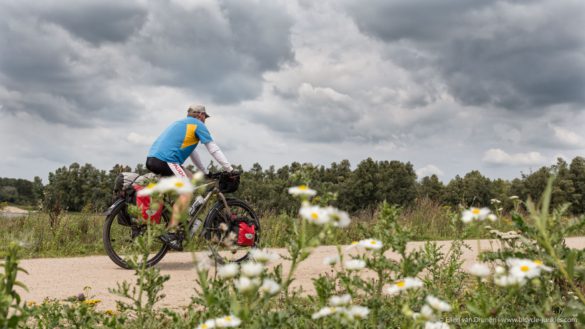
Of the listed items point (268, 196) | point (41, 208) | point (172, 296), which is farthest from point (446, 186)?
point (172, 296)

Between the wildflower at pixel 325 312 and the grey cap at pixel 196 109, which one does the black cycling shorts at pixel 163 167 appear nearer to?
the grey cap at pixel 196 109

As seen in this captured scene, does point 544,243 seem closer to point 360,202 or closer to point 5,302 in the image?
point 5,302

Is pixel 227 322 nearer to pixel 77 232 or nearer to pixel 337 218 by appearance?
pixel 337 218

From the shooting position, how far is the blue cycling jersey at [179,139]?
278 inches

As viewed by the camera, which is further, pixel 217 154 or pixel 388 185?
pixel 388 185

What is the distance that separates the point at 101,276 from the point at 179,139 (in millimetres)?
1964

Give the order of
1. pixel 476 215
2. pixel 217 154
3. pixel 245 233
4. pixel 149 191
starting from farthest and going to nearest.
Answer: pixel 245 233 → pixel 217 154 → pixel 476 215 → pixel 149 191

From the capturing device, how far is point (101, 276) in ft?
21.2

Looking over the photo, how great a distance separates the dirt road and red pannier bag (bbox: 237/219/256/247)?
0.60m

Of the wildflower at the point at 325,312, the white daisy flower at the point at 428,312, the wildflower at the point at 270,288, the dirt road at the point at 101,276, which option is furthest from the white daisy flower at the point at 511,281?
the dirt road at the point at 101,276

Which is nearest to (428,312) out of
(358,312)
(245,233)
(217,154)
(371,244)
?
(358,312)

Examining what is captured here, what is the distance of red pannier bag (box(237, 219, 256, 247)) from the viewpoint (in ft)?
24.2

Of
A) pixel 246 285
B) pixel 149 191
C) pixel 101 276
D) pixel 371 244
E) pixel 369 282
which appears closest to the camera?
pixel 246 285

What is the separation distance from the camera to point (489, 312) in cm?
197
